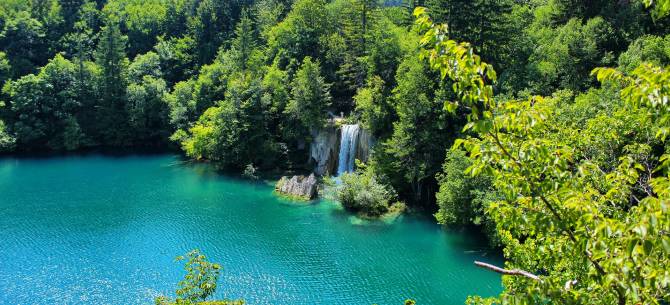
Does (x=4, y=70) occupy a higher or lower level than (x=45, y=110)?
higher

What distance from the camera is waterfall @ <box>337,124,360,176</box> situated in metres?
44.3

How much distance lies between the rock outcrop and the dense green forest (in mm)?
1278

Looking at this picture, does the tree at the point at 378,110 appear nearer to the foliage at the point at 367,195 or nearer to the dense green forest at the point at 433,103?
the dense green forest at the point at 433,103

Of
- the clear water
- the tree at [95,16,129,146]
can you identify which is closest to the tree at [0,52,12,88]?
the tree at [95,16,129,146]

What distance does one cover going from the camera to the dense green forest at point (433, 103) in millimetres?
5348

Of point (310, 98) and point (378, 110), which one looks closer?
point (378, 110)

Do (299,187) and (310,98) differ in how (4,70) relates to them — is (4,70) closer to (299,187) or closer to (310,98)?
(310,98)

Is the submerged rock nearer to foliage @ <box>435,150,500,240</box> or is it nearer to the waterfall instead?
the waterfall

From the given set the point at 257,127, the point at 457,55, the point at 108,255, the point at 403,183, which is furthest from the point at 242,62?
the point at 457,55

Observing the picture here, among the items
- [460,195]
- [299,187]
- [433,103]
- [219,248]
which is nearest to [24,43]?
[299,187]

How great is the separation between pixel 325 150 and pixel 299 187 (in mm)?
6535

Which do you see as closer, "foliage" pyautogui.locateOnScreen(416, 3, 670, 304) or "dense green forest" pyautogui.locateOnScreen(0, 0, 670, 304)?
"foliage" pyautogui.locateOnScreen(416, 3, 670, 304)

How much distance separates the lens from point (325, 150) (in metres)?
46.7

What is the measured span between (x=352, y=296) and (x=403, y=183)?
50.1 feet
